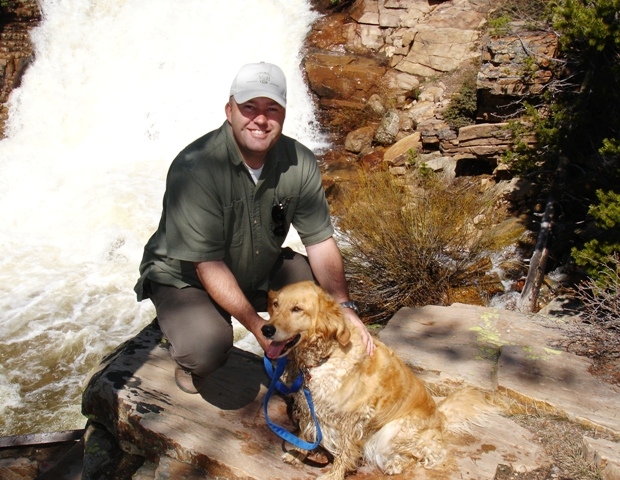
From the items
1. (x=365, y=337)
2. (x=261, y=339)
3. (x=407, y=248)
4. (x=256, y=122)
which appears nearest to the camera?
(x=261, y=339)

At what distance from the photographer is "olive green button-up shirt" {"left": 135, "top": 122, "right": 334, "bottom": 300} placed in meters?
2.84

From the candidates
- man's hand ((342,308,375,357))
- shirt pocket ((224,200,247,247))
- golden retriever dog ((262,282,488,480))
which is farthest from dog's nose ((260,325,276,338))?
shirt pocket ((224,200,247,247))

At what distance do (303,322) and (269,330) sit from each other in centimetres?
16

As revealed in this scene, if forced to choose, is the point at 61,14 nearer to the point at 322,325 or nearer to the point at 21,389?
the point at 21,389

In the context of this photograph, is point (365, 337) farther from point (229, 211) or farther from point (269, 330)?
point (229, 211)

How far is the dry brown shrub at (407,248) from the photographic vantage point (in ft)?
19.4

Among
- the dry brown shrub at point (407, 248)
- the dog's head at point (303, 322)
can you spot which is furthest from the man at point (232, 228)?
the dry brown shrub at point (407, 248)

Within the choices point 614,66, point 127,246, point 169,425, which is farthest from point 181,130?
point 169,425

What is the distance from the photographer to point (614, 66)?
5402mm

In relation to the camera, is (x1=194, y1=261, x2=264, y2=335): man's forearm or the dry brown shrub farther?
the dry brown shrub

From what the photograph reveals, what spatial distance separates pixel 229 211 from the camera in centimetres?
295

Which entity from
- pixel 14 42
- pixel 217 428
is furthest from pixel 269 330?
pixel 14 42

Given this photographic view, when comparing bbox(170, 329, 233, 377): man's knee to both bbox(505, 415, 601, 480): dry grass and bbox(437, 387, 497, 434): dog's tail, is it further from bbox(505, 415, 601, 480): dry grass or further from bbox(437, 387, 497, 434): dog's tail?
bbox(505, 415, 601, 480): dry grass

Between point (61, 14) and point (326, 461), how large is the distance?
44.2 ft
